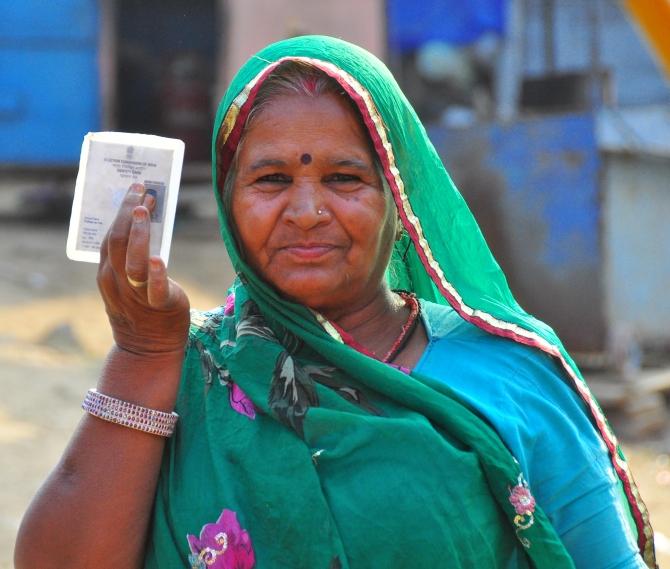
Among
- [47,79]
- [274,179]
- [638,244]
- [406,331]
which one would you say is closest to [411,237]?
[406,331]

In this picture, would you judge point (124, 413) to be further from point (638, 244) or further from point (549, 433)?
point (638, 244)

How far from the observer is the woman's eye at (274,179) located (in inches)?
80.7

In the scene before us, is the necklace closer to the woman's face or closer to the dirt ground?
the woman's face

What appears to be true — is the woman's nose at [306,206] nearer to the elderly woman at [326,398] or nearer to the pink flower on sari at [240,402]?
the elderly woman at [326,398]

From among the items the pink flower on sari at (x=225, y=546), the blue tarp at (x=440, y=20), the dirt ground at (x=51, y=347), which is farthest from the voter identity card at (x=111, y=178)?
the blue tarp at (x=440, y=20)

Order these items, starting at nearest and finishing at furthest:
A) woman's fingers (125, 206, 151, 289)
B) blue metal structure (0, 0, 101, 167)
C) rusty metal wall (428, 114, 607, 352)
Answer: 1. woman's fingers (125, 206, 151, 289)
2. rusty metal wall (428, 114, 607, 352)
3. blue metal structure (0, 0, 101, 167)

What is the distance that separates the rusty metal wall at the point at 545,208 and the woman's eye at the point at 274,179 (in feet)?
19.8

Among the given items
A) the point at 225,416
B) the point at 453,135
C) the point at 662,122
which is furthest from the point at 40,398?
the point at 662,122

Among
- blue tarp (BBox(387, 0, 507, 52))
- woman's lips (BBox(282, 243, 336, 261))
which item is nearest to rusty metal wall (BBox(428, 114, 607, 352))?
blue tarp (BBox(387, 0, 507, 52))

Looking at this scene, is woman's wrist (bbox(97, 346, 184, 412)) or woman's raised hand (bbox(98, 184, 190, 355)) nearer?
Result: woman's raised hand (bbox(98, 184, 190, 355))

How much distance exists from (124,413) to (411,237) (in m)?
0.67

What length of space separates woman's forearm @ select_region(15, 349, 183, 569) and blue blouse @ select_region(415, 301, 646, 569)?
54 cm

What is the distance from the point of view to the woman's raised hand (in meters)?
1.79

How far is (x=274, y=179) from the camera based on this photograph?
2.05 m
